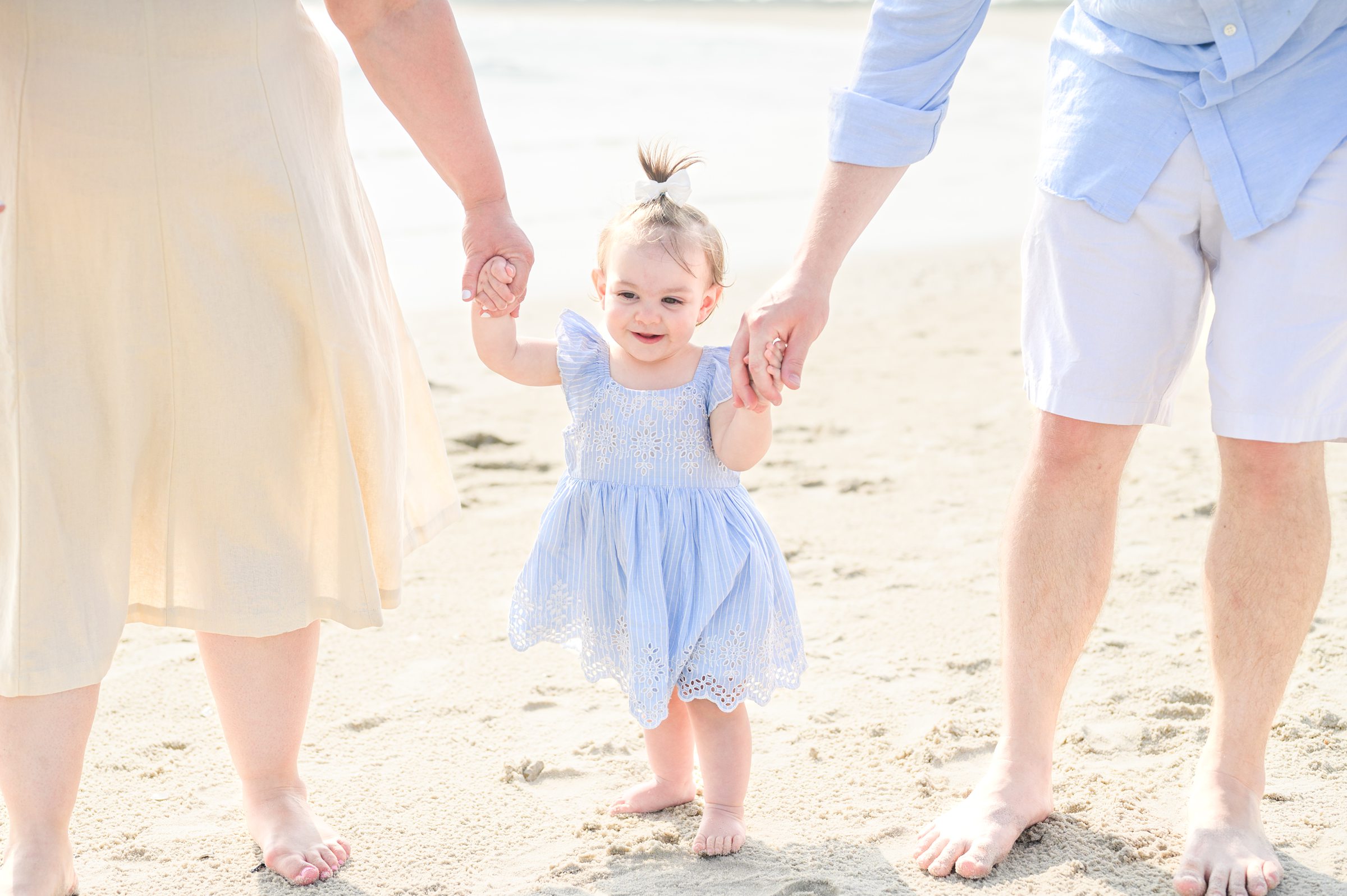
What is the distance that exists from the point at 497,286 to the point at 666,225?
1.00 feet

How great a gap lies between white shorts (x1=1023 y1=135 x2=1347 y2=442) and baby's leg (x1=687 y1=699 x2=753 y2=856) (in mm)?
761

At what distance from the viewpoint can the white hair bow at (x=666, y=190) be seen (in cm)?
237

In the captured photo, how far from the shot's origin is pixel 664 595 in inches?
89.4

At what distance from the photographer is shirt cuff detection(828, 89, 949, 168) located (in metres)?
2.23

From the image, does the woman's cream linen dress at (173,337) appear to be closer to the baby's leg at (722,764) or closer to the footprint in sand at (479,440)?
the baby's leg at (722,764)

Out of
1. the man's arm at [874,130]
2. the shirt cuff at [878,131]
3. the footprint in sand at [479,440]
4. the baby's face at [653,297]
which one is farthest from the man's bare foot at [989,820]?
the footprint in sand at [479,440]

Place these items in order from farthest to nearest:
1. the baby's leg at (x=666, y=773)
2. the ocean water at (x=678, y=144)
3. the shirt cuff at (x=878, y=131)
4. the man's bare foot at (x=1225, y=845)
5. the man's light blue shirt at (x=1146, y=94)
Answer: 1. the ocean water at (x=678, y=144)
2. the baby's leg at (x=666, y=773)
3. the shirt cuff at (x=878, y=131)
4. the man's bare foot at (x=1225, y=845)
5. the man's light blue shirt at (x=1146, y=94)

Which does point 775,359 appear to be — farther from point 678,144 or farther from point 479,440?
point 479,440

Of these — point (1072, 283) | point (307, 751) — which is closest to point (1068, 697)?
point (1072, 283)

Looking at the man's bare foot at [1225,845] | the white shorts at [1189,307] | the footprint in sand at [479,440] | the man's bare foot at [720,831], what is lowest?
the man's bare foot at [720,831]

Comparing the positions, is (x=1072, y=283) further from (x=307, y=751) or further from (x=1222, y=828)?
(x=307, y=751)

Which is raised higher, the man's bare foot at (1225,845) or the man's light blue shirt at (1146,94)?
the man's light blue shirt at (1146,94)

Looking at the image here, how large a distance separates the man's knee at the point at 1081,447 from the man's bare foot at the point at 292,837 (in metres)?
1.35

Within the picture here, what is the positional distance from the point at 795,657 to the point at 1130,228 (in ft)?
2.98
